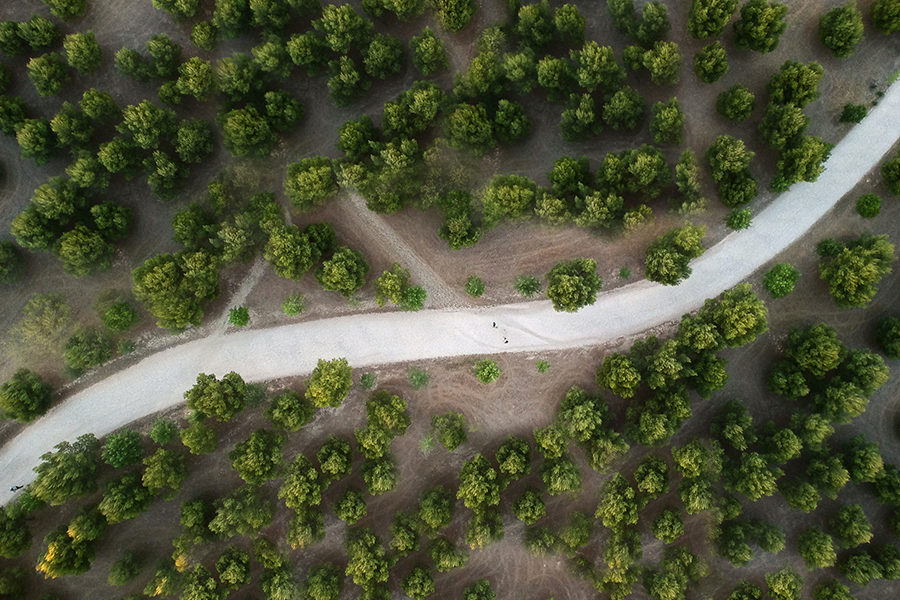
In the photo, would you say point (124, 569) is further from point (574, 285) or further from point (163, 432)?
point (574, 285)

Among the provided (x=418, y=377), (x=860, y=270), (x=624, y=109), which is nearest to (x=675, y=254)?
(x=624, y=109)

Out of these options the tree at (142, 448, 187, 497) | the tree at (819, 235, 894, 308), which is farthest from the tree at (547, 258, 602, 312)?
the tree at (142, 448, 187, 497)

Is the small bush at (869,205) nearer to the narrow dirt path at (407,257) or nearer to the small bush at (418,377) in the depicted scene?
the narrow dirt path at (407,257)

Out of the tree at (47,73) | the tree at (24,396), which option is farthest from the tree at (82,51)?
the tree at (24,396)

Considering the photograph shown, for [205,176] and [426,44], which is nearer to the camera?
[426,44]

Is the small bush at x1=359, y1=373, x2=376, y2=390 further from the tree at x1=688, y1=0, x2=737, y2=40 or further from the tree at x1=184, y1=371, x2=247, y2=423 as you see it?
the tree at x1=688, y1=0, x2=737, y2=40

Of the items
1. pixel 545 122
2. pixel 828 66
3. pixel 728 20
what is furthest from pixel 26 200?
pixel 828 66

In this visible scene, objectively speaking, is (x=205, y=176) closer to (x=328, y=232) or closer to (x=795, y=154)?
(x=328, y=232)
